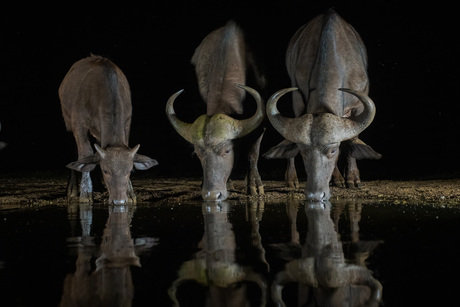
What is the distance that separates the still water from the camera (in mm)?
3488

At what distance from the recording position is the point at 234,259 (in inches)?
178

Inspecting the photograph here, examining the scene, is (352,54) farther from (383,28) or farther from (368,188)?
(383,28)

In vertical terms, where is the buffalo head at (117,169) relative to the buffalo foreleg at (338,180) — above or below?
above

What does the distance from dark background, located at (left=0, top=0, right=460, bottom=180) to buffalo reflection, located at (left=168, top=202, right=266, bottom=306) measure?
19.5 feet

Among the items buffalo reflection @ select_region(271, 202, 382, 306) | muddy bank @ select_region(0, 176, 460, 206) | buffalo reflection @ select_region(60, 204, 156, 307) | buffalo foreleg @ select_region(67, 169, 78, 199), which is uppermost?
buffalo foreleg @ select_region(67, 169, 78, 199)

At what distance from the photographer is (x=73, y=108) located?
36.0ft

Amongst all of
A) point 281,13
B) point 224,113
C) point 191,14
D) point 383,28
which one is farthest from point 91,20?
point 224,113

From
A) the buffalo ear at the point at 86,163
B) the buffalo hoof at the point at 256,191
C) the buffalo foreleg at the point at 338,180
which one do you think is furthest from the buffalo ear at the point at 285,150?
the buffalo ear at the point at 86,163

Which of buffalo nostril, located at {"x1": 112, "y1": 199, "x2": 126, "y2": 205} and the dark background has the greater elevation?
the dark background

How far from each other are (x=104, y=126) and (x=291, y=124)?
2795mm

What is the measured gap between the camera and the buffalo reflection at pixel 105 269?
3.47 meters

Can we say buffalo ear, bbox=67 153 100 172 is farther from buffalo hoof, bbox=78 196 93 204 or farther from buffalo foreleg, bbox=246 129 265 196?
buffalo foreleg, bbox=246 129 265 196

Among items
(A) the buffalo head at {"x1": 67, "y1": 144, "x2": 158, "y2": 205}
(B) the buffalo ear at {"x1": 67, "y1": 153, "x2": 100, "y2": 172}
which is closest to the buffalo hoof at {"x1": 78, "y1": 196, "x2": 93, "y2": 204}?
(B) the buffalo ear at {"x1": 67, "y1": 153, "x2": 100, "y2": 172}

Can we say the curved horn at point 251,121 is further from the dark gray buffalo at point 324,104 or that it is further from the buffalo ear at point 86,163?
the buffalo ear at point 86,163
